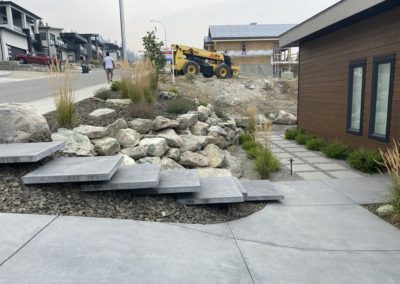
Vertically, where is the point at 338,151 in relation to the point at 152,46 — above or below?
below

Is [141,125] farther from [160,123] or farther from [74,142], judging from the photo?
[74,142]

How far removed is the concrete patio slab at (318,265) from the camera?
2.58 m

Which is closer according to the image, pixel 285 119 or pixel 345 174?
pixel 345 174

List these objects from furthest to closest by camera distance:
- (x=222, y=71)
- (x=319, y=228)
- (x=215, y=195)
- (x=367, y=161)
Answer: (x=222, y=71), (x=367, y=161), (x=215, y=195), (x=319, y=228)

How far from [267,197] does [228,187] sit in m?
0.56

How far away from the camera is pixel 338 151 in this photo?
746 centimetres

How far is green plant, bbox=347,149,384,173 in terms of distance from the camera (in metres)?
6.14

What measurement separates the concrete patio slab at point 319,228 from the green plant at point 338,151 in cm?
327

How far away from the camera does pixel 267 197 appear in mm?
4434

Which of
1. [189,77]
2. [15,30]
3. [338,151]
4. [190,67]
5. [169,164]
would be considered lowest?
[338,151]

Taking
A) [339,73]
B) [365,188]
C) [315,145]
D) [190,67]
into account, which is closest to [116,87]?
[315,145]

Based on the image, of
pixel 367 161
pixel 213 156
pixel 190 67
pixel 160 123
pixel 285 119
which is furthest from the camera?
pixel 190 67

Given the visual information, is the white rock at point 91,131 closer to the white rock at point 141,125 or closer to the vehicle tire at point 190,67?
the white rock at point 141,125

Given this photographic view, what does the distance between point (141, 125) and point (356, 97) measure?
4523 mm
